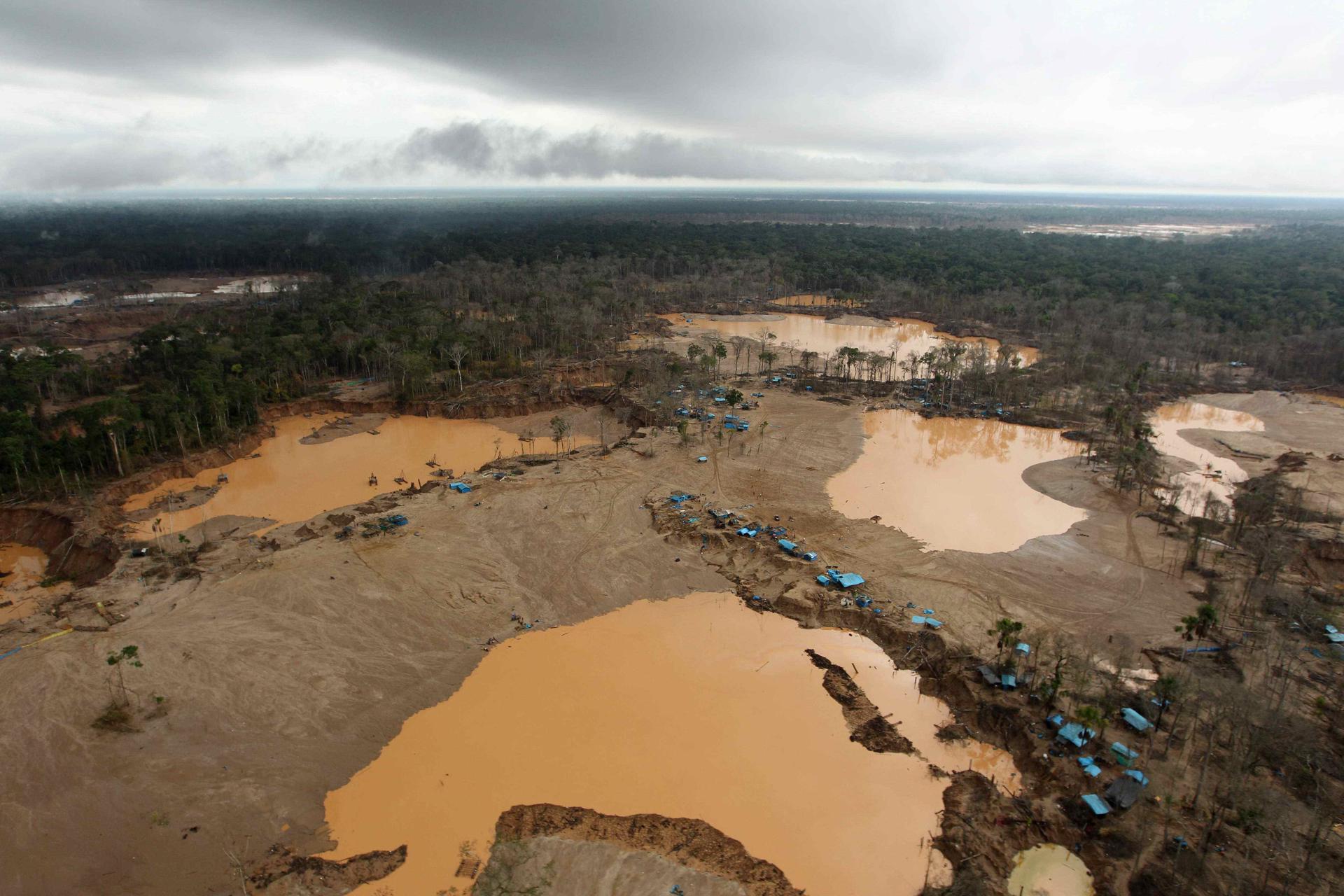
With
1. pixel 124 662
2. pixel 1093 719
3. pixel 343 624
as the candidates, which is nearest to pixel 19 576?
pixel 124 662

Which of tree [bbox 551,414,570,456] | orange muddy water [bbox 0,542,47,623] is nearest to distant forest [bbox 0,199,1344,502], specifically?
orange muddy water [bbox 0,542,47,623]

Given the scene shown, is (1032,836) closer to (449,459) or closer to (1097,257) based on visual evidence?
(449,459)

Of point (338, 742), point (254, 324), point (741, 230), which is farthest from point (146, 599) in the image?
point (741, 230)

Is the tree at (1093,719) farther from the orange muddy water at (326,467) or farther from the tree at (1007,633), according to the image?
the orange muddy water at (326,467)

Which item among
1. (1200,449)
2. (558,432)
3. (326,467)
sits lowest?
(326,467)

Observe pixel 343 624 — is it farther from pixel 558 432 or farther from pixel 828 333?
pixel 828 333
